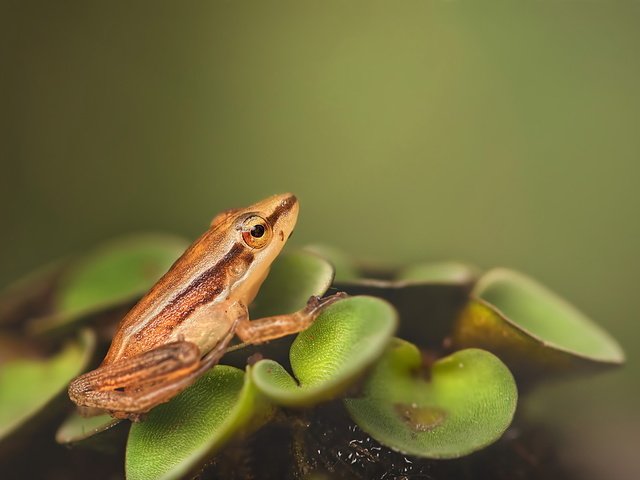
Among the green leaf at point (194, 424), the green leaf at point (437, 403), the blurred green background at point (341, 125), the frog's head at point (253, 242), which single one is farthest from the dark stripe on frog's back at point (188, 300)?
Result: the blurred green background at point (341, 125)

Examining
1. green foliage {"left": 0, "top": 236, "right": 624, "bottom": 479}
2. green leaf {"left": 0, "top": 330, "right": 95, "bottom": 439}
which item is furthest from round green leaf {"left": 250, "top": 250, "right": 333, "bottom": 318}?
green leaf {"left": 0, "top": 330, "right": 95, "bottom": 439}

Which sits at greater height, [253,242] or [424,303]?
[253,242]

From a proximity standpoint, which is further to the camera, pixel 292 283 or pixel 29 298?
pixel 29 298

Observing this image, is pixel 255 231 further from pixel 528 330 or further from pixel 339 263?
pixel 528 330

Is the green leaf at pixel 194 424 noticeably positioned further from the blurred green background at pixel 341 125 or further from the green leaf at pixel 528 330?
the blurred green background at pixel 341 125

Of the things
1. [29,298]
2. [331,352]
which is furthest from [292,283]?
[29,298]

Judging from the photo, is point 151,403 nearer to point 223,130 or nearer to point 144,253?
point 144,253

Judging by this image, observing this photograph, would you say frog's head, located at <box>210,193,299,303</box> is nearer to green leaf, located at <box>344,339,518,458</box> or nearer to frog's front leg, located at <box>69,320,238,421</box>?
frog's front leg, located at <box>69,320,238,421</box>
